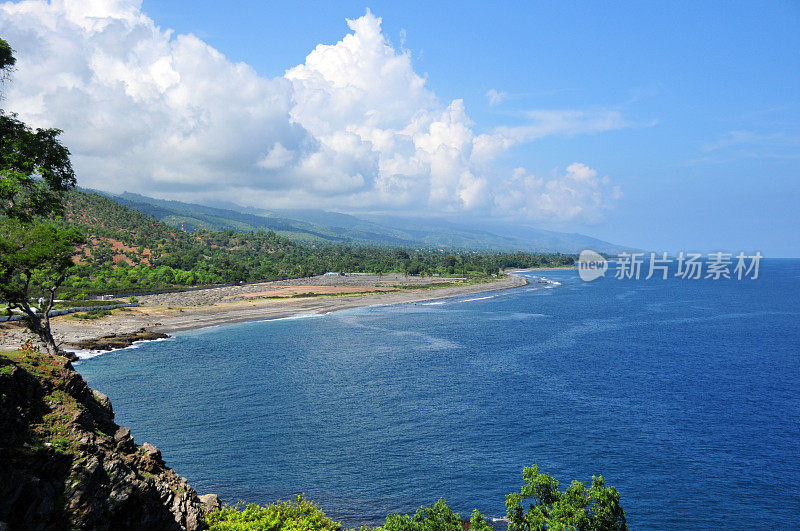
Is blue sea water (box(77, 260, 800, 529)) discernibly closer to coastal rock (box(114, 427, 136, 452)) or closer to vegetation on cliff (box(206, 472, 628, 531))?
vegetation on cliff (box(206, 472, 628, 531))

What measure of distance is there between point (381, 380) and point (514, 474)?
75.5 feet

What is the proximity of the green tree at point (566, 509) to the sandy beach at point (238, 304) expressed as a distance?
5646 centimetres

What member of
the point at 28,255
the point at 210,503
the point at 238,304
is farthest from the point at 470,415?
the point at 238,304

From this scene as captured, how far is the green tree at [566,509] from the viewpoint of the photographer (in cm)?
1683

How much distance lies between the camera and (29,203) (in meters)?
22.8

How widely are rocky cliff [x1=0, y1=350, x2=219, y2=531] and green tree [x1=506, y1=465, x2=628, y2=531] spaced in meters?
13.8

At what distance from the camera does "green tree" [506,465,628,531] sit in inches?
663

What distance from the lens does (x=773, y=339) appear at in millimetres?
76438

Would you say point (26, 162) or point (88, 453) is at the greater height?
point (26, 162)

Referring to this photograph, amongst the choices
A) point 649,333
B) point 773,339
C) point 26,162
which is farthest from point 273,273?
point 26,162

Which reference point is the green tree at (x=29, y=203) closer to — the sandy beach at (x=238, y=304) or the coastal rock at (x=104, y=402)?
the coastal rock at (x=104, y=402)

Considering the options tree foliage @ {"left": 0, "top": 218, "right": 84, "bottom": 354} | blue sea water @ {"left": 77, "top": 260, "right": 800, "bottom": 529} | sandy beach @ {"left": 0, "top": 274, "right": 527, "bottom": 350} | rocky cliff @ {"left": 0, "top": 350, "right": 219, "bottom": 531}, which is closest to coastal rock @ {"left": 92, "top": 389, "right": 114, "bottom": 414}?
rocky cliff @ {"left": 0, "top": 350, "right": 219, "bottom": 531}

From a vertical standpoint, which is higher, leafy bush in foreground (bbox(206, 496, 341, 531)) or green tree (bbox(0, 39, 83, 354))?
green tree (bbox(0, 39, 83, 354))

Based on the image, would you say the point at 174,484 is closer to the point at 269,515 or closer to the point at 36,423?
the point at 269,515
